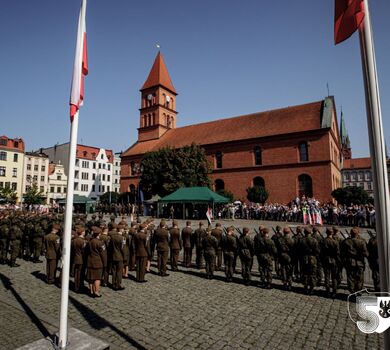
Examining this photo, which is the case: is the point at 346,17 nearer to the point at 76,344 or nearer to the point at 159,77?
the point at 76,344

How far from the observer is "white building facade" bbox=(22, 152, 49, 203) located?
2250 inches

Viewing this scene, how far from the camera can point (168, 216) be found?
33.9 metres

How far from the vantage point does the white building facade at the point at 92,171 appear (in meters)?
67.2

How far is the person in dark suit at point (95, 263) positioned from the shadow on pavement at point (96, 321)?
0.54m

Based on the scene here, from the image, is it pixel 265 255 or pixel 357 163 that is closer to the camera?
pixel 265 255

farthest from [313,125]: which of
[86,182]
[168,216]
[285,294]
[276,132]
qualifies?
[86,182]

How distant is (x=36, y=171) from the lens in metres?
58.8

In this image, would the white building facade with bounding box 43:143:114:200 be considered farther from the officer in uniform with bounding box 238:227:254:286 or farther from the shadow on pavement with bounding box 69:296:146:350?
the shadow on pavement with bounding box 69:296:146:350

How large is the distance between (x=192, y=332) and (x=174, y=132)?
5160cm

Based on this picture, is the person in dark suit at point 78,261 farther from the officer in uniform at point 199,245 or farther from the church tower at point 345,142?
the church tower at point 345,142

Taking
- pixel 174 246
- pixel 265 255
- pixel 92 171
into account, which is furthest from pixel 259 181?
pixel 92 171

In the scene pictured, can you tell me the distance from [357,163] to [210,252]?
4069 inches

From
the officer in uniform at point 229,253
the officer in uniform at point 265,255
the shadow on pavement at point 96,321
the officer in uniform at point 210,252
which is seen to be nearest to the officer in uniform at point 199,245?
the officer in uniform at point 210,252

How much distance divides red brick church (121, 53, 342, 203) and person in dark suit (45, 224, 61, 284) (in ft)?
105
